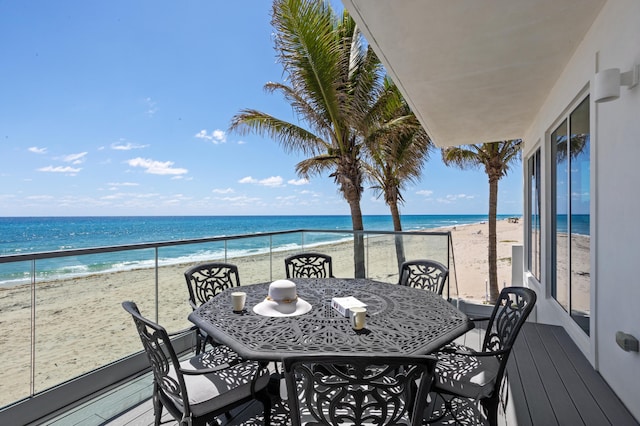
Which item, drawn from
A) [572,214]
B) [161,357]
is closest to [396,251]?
[572,214]

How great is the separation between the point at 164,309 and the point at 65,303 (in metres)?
0.88

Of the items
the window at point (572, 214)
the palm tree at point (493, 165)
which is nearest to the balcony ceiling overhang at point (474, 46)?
the window at point (572, 214)

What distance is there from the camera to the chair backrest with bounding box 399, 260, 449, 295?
3114 mm

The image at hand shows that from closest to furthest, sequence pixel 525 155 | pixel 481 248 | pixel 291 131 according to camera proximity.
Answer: pixel 525 155
pixel 291 131
pixel 481 248

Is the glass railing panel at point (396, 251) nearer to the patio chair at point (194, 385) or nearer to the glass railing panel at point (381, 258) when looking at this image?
the glass railing panel at point (381, 258)

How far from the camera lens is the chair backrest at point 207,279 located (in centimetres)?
294

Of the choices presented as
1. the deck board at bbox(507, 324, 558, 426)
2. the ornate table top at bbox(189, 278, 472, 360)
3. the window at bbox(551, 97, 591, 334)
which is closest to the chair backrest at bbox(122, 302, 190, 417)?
the ornate table top at bbox(189, 278, 472, 360)

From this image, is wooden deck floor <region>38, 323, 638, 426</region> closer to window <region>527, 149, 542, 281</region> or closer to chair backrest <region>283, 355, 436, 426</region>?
chair backrest <region>283, 355, 436, 426</region>

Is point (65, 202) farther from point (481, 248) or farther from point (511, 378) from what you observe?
point (511, 378)

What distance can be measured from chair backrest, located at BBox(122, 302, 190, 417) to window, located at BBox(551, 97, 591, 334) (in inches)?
121

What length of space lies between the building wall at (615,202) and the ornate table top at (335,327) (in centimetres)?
107

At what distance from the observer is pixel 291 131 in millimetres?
7215

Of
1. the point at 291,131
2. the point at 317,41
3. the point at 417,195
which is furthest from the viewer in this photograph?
the point at 417,195

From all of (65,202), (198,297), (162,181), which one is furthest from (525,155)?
(65,202)
